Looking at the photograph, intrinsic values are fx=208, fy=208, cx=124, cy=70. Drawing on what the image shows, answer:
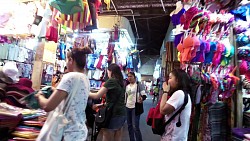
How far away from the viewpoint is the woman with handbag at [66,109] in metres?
1.50

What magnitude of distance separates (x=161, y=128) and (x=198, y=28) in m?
1.56

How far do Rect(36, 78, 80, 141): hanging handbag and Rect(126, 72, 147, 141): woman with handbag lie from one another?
2935mm

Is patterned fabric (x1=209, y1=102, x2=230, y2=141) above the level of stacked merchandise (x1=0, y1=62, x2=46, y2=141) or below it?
below

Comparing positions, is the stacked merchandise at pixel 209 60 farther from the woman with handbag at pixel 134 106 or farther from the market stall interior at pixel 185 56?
the woman with handbag at pixel 134 106

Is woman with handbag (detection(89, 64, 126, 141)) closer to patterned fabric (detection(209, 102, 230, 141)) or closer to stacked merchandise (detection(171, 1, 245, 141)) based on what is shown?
stacked merchandise (detection(171, 1, 245, 141))

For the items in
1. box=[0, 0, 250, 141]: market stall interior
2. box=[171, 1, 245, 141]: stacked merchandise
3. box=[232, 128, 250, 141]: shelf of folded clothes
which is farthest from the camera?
box=[171, 1, 245, 141]: stacked merchandise

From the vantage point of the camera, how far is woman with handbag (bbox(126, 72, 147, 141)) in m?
4.32

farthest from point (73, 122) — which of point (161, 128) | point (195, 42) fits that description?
point (195, 42)

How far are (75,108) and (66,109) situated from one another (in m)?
0.07

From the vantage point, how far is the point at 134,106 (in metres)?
4.46

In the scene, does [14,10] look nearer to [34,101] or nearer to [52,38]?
[52,38]

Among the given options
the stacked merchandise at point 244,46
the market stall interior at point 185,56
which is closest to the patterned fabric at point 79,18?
the market stall interior at point 185,56

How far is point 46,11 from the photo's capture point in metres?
3.32

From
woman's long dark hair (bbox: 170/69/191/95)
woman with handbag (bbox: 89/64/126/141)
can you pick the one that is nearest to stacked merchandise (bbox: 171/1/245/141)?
woman's long dark hair (bbox: 170/69/191/95)
